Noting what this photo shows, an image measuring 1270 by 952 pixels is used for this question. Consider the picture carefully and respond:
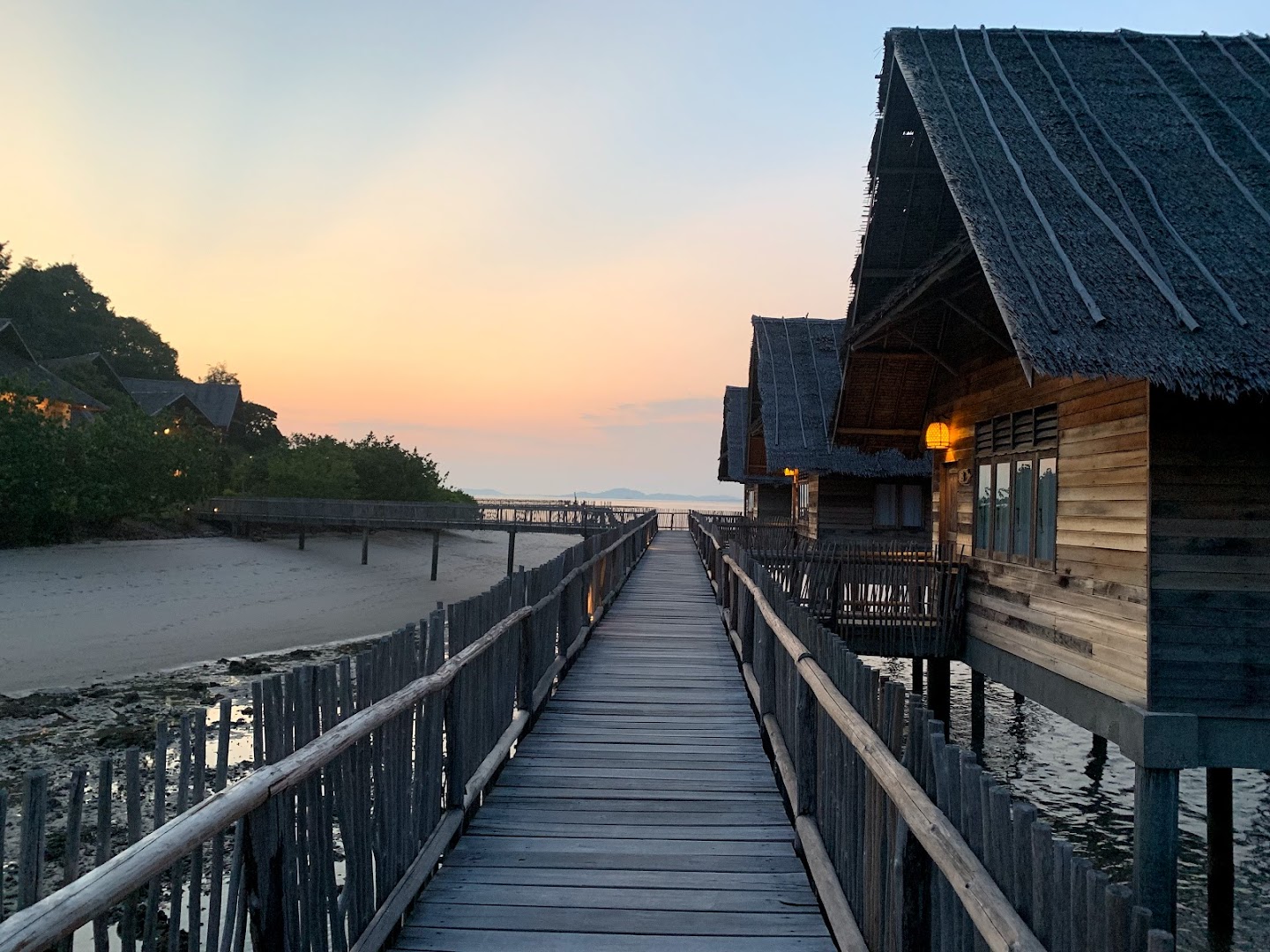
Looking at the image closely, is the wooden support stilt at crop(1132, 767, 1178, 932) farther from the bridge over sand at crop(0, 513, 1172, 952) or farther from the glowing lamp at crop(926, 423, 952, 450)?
the glowing lamp at crop(926, 423, 952, 450)

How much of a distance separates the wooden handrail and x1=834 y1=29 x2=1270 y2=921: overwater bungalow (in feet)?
16.0

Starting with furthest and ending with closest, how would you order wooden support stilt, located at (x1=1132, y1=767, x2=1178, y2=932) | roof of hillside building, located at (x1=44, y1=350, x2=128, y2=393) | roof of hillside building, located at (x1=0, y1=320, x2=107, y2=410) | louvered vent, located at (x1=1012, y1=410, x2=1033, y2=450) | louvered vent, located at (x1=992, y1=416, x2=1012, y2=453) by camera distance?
roof of hillside building, located at (x1=44, y1=350, x2=128, y2=393) → roof of hillside building, located at (x1=0, y1=320, x2=107, y2=410) → louvered vent, located at (x1=992, y1=416, x2=1012, y2=453) → louvered vent, located at (x1=1012, y1=410, x2=1033, y2=450) → wooden support stilt, located at (x1=1132, y1=767, x2=1178, y2=932)

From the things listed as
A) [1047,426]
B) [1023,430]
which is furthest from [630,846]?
[1023,430]

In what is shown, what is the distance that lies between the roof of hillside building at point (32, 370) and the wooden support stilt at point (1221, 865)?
4526 centimetres

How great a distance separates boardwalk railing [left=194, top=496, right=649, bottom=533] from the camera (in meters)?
39.8

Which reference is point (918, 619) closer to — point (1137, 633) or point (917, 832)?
point (1137, 633)

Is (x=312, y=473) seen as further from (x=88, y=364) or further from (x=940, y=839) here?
(x=940, y=839)

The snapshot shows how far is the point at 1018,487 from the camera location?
1138 cm

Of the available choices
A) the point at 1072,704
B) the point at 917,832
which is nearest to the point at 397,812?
the point at 917,832

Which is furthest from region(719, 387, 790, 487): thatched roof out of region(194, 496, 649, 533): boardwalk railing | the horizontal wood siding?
region(194, 496, 649, 533): boardwalk railing

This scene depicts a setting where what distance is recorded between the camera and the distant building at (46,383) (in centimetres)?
3988

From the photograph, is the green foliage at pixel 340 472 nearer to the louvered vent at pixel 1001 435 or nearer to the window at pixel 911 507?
the window at pixel 911 507

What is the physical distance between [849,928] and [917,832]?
1185mm

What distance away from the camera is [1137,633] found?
7996mm
